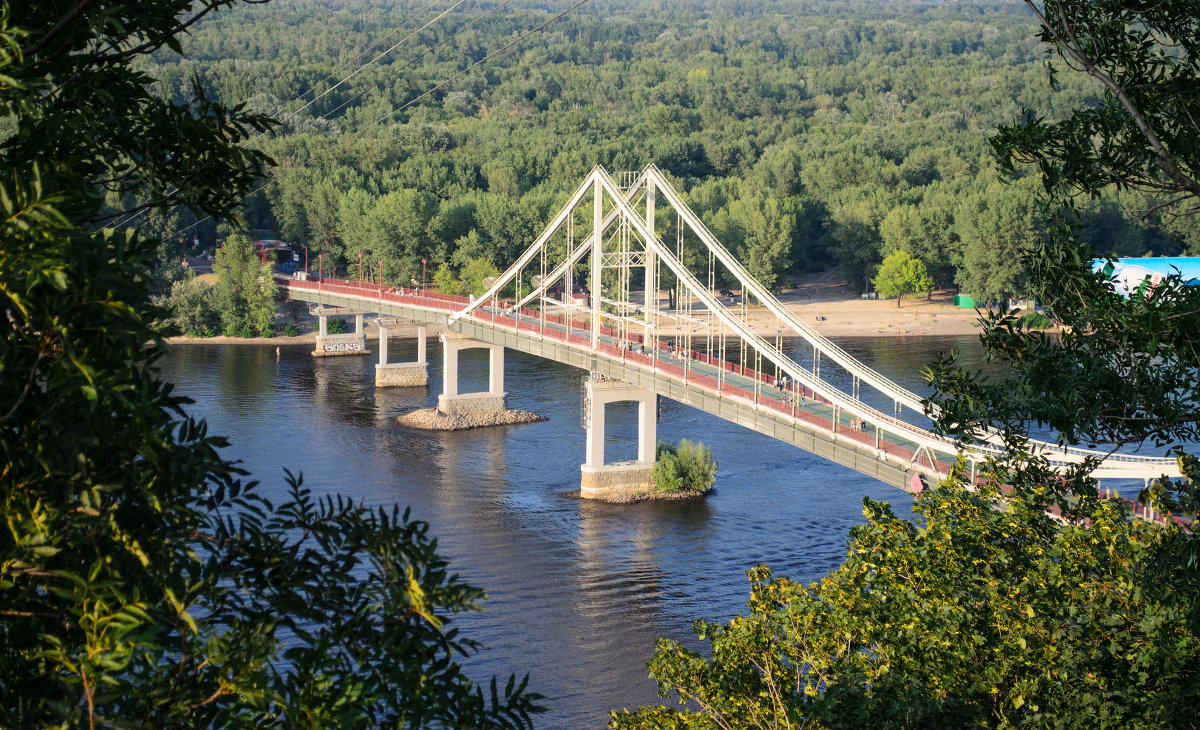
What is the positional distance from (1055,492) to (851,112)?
131m

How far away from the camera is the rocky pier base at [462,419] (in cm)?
4906

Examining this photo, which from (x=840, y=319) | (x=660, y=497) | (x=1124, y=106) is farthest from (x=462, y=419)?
(x=1124, y=106)

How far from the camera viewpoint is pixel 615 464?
39750 millimetres

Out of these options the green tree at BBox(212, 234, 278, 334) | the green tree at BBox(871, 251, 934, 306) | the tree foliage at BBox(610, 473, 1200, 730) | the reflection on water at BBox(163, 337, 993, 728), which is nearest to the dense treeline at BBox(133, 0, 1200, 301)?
the green tree at BBox(871, 251, 934, 306)

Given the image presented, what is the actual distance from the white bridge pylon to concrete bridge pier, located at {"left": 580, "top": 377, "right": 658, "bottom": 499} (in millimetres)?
2286

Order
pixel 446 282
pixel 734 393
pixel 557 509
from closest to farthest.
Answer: pixel 557 509, pixel 734 393, pixel 446 282

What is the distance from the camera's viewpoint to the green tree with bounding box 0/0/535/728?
5234mm

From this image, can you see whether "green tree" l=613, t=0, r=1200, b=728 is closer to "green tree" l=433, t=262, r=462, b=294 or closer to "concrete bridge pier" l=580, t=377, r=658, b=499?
"concrete bridge pier" l=580, t=377, r=658, b=499

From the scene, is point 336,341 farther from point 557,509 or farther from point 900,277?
point 900,277

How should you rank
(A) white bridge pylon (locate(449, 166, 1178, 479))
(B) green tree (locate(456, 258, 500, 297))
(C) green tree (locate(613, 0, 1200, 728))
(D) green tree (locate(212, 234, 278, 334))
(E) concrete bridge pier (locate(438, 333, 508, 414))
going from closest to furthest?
(C) green tree (locate(613, 0, 1200, 728))
(A) white bridge pylon (locate(449, 166, 1178, 479))
(E) concrete bridge pier (locate(438, 333, 508, 414))
(D) green tree (locate(212, 234, 278, 334))
(B) green tree (locate(456, 258, 500, 297))

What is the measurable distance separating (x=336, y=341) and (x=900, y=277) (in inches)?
1360

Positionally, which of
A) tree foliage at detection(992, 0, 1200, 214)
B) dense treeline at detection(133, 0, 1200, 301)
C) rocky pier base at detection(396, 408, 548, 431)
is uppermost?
dense treeline at detection(133, 0, 1200, 301)

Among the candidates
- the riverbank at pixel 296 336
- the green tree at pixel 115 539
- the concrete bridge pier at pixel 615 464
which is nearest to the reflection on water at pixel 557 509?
the concrete bridge pier at pixel 615 464

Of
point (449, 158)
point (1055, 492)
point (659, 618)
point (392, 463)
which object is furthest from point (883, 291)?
point (1055, 492)
